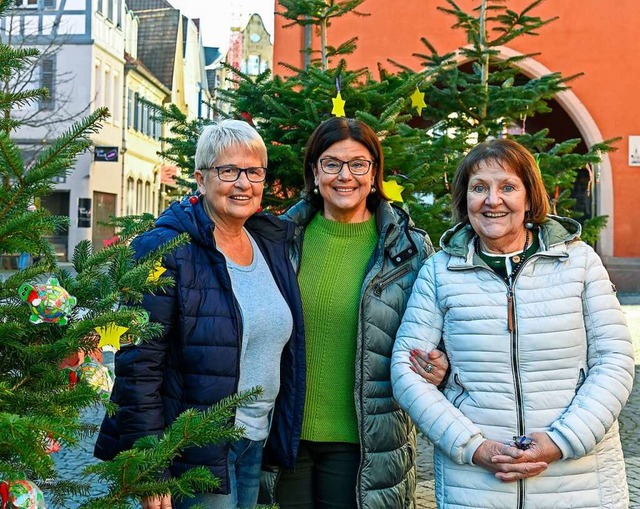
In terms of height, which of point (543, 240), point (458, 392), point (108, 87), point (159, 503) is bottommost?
point (159, 503)

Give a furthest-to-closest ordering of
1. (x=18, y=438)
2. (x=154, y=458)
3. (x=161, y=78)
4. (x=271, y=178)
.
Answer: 1. (x=161, y=78)
2. (x=271, y=178)
3. (x=154, y=458)
4. (x=18, y=438)

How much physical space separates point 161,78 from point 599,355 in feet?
128

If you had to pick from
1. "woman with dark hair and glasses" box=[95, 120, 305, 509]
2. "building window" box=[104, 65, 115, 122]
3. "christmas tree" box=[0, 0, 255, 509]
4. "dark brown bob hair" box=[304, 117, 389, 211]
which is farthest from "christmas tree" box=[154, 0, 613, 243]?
"building window" box=[104, 65, 115, 122]

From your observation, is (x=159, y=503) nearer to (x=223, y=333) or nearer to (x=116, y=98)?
(x=223, y=333)

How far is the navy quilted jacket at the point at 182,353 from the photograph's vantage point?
2.42 meters

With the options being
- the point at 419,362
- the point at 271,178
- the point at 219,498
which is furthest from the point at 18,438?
the point at 271,178

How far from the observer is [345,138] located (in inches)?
121

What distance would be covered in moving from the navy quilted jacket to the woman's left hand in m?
0.83

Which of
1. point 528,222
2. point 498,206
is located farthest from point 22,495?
point 528,222

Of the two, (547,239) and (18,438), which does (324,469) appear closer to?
(547,239)

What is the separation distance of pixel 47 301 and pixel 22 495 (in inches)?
15.2

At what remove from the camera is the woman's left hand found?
7.90ft

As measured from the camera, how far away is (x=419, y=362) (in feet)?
8.59

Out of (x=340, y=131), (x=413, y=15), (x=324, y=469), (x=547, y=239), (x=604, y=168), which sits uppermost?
(x=413, y=15)
